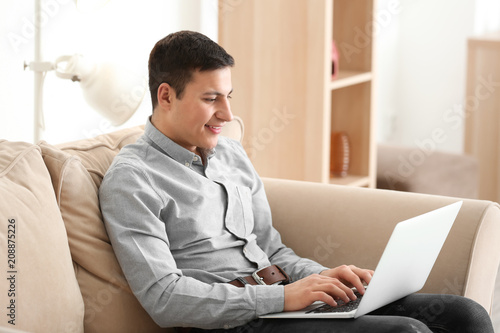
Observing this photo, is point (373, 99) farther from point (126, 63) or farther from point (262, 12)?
point (126, 63)

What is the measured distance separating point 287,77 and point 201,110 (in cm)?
115

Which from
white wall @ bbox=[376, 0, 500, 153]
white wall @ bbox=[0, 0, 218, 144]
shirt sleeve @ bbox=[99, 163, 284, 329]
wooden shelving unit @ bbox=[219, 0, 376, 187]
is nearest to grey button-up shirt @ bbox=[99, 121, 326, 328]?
shirt sleeve @ bbox=[99, 163, 284, 329]

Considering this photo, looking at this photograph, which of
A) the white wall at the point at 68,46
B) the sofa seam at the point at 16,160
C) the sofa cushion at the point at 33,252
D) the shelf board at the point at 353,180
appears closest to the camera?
the sofa cushion at the point at 33,252

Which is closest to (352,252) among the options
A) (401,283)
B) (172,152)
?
(401,283)

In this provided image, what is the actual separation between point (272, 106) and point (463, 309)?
1373 millimetres

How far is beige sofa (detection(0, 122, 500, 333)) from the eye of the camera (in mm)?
1303

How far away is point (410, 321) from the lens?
137 centimetres

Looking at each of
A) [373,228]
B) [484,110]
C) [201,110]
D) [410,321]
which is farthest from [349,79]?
[410,321]

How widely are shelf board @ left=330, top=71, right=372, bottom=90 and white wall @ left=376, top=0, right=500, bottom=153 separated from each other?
49.0 inches

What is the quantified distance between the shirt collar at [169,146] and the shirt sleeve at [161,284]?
159 millimetres

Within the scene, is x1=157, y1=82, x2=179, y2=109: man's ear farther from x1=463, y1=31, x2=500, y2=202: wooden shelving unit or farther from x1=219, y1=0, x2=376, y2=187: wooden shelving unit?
x1=463, y1=31, x2=500, y2=202: wooden shelving unit

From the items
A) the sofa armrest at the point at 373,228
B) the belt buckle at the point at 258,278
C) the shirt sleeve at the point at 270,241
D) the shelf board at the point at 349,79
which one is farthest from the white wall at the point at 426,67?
the belt buckle at the point at 258,278

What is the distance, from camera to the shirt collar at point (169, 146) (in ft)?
5.27

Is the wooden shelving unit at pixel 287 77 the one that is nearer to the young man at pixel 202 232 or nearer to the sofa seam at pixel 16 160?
the young man at pixel 202 232
